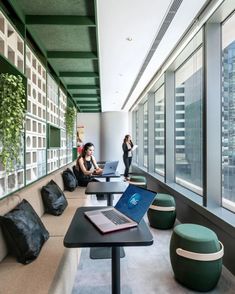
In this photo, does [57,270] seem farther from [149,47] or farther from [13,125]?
[149,47]

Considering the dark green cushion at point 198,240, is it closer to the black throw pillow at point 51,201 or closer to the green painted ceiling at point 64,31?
the black throw pillow at point 51,201

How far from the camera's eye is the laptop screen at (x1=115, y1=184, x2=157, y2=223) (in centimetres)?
174

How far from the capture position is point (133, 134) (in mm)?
10836

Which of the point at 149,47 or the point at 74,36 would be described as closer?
the point at 74,36

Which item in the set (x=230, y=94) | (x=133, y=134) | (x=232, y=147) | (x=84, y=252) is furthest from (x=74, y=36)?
(x=133, y=134)

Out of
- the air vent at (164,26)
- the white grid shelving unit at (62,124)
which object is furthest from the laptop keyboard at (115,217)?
the white grid shelving unit at (62,124)

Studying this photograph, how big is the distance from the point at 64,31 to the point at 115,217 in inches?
111

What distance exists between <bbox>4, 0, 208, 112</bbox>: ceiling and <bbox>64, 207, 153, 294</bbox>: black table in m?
2.42

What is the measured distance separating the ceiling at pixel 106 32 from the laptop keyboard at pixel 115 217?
7.51 feet

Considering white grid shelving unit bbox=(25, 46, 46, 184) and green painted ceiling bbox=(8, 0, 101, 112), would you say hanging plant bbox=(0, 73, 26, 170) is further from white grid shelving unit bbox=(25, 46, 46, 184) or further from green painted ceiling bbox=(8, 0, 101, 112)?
green painted ceiling bbox=(8, 0, 101, 112)

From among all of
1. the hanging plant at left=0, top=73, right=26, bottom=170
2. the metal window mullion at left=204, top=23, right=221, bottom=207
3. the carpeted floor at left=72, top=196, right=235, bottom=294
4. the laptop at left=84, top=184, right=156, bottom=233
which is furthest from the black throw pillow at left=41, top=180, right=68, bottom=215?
the metal window mullion at left=204, top=23, right=221, bottom=207

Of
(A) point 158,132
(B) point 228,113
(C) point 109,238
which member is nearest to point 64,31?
(B) point 228,113

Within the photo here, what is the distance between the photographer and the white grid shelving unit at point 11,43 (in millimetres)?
2432

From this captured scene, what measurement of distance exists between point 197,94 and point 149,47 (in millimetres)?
1115
